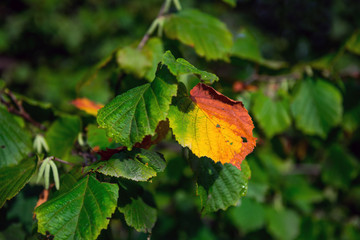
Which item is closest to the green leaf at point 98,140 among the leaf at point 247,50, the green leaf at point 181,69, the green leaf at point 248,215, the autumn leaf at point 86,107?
the autumn leaf at point 86,107

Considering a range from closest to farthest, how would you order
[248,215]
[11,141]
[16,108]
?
[11,141]
[16,108]
[248,215]

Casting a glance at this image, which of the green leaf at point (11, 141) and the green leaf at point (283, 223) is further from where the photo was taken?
the green leaf at point (283, 223)

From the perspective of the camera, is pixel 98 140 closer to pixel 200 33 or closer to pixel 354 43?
pixel 200 33

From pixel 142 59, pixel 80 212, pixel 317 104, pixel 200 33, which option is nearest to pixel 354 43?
pixel 317 104

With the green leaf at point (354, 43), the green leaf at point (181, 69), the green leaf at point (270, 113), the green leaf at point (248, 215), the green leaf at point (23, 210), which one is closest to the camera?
the green leaf at point (181, 69)

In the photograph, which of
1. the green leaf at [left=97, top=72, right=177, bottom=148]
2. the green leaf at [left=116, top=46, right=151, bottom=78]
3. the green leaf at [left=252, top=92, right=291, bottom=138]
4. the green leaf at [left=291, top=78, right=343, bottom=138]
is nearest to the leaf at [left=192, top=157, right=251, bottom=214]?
the green leaf at [left=97, top=72, right=177, bottom=148]

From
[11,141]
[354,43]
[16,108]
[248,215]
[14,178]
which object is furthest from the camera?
[248,215]

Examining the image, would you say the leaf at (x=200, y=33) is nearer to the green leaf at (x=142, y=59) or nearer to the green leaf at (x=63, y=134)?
the green leaf at (x=142, y=59)

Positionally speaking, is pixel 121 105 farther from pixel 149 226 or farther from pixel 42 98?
pixel 42 98
